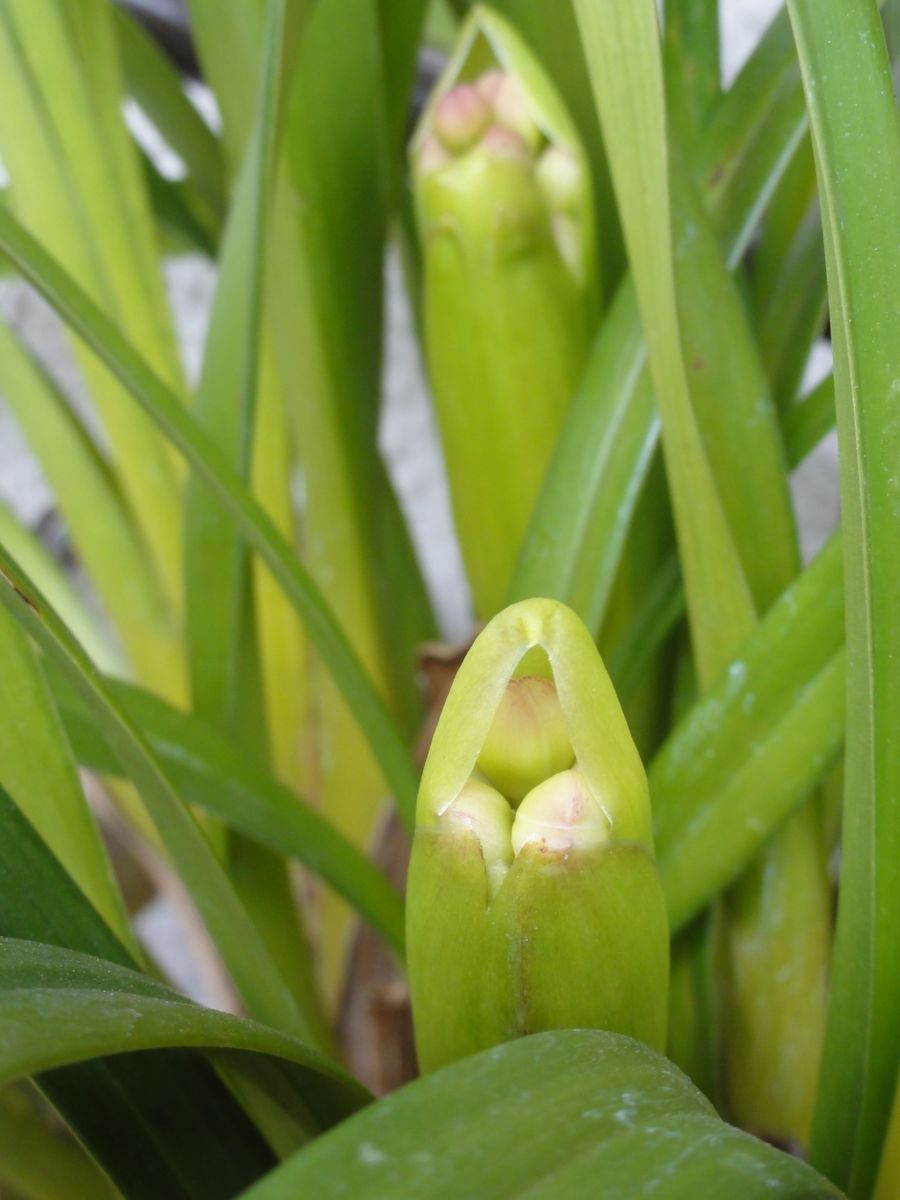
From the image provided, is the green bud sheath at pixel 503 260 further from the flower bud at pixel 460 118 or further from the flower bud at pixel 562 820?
the flower bud at pixel 562 820

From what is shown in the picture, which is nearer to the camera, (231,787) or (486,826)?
(486,826)

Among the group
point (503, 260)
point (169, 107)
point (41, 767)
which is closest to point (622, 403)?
point (503, 260)

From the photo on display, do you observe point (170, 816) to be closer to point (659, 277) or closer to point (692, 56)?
point (659, 277)

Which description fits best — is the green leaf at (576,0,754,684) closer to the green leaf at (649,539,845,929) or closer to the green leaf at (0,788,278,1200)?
the green leaf at (649,539,845,929)

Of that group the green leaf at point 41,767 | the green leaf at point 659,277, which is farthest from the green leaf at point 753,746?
the green leaf at point 41,767

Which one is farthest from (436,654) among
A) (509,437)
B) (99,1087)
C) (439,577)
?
(439,577)

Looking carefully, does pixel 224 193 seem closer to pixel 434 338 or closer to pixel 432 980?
pixel 434 338
